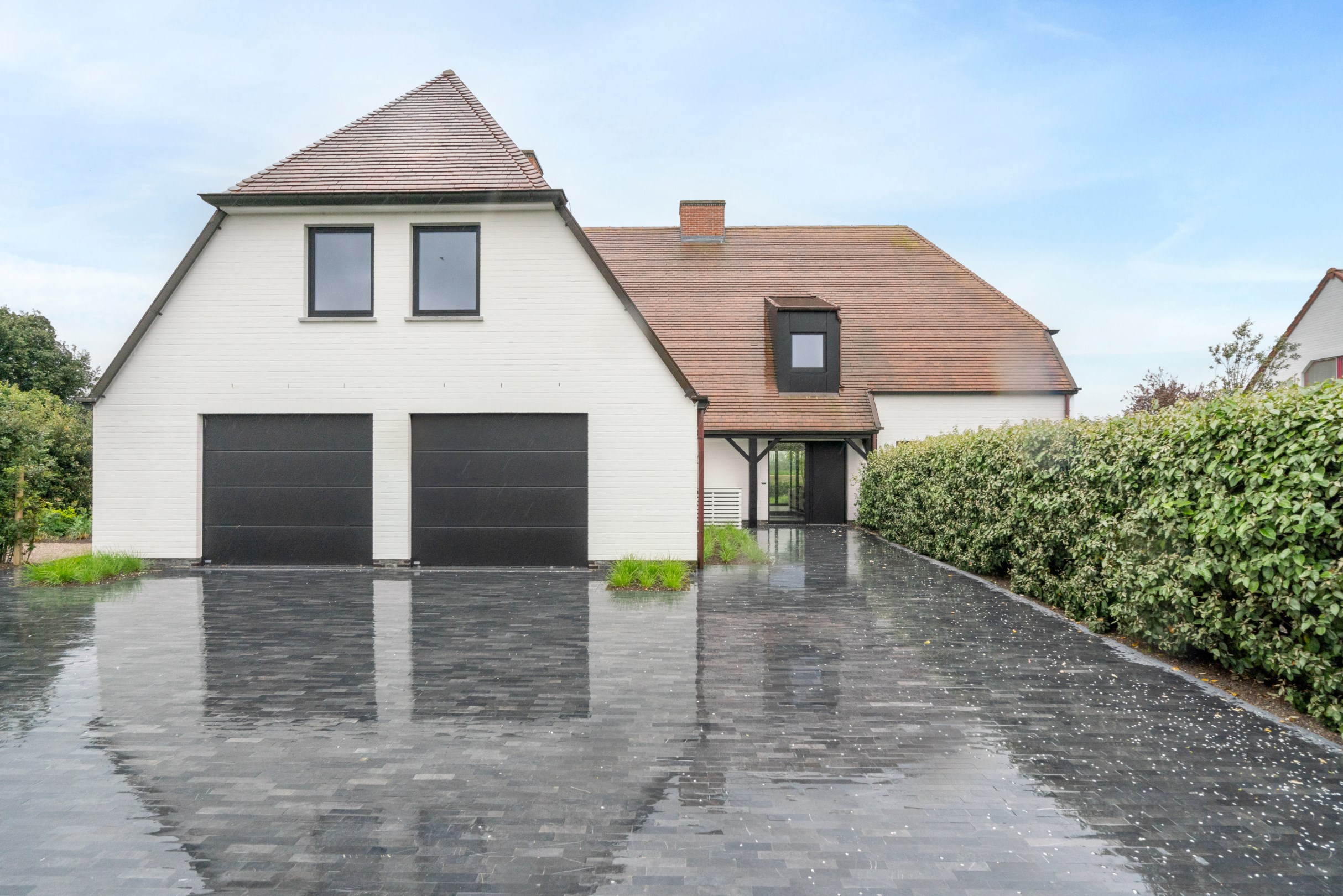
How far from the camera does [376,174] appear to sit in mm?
11656

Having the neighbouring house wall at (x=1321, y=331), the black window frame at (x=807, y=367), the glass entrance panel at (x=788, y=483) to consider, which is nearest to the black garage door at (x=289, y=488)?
the glass entrance panel at (x=788, y=483)

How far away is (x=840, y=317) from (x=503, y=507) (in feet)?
41.1

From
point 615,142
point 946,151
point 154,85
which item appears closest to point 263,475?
point 154,85

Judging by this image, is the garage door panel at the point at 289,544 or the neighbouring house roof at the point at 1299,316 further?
the neighbouring house roof at the point at 1299,316

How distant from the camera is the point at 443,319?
1153 cm

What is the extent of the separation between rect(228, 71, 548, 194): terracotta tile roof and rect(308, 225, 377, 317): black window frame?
0.58 m

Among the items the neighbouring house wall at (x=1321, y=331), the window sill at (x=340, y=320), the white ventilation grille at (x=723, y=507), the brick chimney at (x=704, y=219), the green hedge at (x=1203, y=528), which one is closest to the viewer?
the green hedge at (x=1203, y=528)

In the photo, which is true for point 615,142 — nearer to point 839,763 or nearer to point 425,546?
point 425,546

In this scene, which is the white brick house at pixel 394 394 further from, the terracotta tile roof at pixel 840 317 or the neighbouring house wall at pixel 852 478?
the neighbouring house wall at pixel 852 478

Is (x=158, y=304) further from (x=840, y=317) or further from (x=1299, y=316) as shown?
(x=1299, y=316)

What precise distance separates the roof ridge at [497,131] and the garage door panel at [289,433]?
4511mm

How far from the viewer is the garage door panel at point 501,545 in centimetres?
1159

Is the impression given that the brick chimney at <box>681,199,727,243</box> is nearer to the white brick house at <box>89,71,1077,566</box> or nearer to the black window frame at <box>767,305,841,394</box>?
the black window frame at <box>767,305,841,394</box>

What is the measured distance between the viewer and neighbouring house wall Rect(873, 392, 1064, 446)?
65.0 ft
